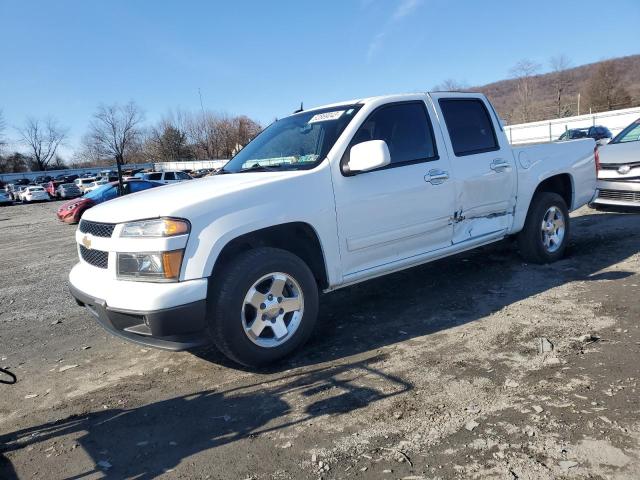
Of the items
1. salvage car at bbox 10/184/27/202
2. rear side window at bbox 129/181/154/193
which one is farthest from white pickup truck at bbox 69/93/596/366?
salvage car at bbox 10/184/27/202

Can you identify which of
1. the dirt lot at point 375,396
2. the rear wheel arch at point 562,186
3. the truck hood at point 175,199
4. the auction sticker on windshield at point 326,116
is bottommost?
the dirt lot at point 375,396

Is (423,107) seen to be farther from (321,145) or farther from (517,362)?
(517,362)

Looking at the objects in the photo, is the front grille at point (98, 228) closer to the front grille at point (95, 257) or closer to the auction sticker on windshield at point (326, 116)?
the front grille at point (95, 257)

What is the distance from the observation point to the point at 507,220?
539cm

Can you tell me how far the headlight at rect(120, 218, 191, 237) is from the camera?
127 inches

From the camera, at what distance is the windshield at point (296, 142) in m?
4.14

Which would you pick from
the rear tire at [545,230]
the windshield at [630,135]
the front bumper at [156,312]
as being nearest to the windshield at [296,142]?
the front bumper at [156,312]

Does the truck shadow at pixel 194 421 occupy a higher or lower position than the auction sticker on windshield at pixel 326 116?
lower

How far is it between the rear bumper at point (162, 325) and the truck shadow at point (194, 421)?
41 centimetres

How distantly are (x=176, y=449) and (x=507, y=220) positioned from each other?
4.12 meters

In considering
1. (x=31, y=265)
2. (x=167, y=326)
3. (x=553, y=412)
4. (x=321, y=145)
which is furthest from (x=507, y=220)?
(x=31, y=265)

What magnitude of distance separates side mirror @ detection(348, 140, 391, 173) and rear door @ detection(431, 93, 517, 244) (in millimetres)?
1178

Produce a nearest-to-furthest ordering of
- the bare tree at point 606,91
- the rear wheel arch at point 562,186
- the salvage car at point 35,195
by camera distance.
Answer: the rear wheel arch at point 562,186, the salvage car at point 35,195, the bare tree at point 606,91

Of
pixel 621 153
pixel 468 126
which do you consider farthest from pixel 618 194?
pixel 468 126
